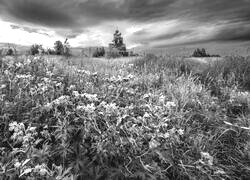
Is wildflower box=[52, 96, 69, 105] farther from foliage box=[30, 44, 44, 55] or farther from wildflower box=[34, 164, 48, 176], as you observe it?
foliage box=[30, 44, 44, 55]

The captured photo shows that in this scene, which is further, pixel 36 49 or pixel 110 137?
pixel 36 49

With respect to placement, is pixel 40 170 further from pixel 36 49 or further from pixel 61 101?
pixel 36 49

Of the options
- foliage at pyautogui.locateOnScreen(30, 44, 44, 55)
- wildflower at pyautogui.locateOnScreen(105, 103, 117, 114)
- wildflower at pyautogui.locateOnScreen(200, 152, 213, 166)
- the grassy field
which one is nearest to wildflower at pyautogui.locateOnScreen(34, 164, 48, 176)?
the grassy field

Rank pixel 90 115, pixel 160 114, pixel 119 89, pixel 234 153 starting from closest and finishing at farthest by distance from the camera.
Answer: pixel 90 115, pixel 160 114, pixel 234 153, pixel 119 89

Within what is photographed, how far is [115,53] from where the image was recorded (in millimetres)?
10641

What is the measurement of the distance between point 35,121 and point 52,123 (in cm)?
Answer: 20

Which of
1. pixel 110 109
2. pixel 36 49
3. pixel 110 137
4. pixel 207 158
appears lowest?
pixel 207 158

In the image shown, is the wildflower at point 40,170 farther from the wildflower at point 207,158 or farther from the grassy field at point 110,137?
the wildflower at point 207,158

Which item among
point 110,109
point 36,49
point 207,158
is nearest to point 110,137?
point 110,109

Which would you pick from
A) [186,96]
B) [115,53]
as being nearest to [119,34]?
[115,53]

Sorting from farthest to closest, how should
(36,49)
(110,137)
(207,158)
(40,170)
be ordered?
(36,49) → (110,137) → (207,158) → (40,170)

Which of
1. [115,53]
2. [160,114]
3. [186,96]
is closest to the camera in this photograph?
[160,114]

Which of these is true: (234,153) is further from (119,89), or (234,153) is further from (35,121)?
(35,121)

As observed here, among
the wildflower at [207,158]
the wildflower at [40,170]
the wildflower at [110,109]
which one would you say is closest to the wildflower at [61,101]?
the wildflower at [110,109]
